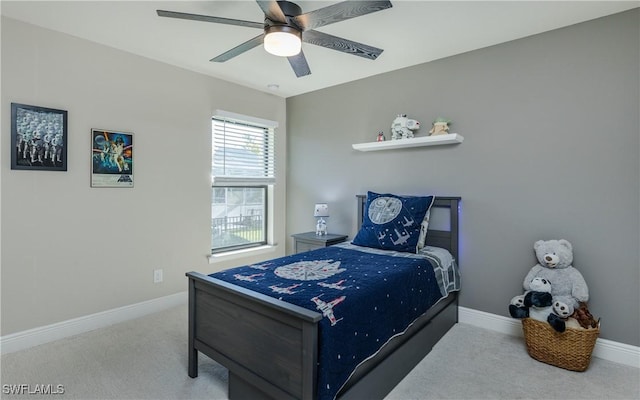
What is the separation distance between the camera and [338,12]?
1778 mm

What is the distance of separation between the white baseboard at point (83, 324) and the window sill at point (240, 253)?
1.59 feet

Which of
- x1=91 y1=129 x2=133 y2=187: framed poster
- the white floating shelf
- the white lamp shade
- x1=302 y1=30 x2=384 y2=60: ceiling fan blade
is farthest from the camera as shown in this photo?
the white lamp shade

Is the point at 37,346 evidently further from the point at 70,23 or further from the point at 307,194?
the point at 307,194

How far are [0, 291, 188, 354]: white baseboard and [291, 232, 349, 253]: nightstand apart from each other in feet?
4.33

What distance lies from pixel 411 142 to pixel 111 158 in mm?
2739

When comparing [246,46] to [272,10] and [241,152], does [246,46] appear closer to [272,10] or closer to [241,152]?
[272,10]

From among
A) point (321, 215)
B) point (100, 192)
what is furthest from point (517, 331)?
point (100, 192)

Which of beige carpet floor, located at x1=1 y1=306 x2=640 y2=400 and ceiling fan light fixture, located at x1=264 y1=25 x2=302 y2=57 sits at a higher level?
ceiling fan light fixture, located at x1=264 y1=25 x2=302 y2=57

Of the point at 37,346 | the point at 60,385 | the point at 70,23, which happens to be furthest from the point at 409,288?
the point at 70,23

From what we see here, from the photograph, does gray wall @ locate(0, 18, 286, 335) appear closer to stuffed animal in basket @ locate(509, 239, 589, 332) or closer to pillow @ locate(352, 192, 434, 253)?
pillow @ locate(352, 192, 434, 253)

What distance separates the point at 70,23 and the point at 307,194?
9.19 feet

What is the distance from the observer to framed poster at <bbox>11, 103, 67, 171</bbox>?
240 centimetres

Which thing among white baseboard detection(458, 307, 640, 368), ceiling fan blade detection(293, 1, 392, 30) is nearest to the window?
ceiling fan blade detection(293, 1, 392, 30)

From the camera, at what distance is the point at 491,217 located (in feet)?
9.36
